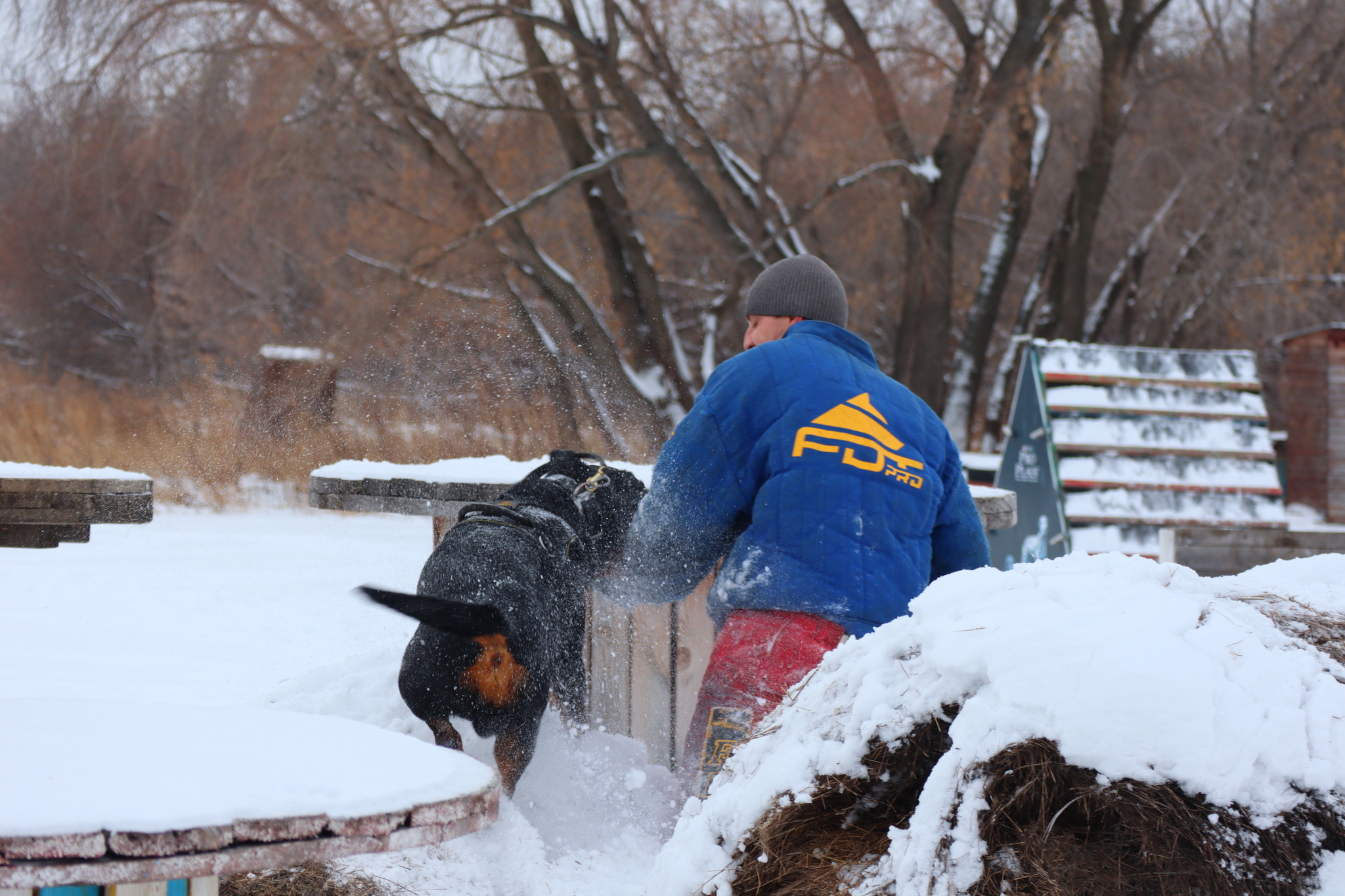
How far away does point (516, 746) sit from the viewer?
2.97 metres

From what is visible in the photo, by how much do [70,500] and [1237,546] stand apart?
6017 millimetres

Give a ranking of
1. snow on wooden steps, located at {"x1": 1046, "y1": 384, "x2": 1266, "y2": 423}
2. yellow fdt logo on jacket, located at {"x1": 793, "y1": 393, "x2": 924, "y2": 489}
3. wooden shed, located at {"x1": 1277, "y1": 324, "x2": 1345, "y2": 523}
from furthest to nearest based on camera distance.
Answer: wooden shed, located at {"x1": 1277, "y1": 324, "x2": 1345, "y2": 523}
snow on wooden steps, located at {"x1": 1046, "y1": 384, "x2": 1266, "y2": 423}
yellow fdt logo on jacket, located at {"x1": 793, "y1": 393, "x2": 924, "y2": 489}

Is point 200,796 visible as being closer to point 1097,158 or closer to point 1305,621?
point 1305,621

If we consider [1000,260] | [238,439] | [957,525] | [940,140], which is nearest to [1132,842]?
[957,525]

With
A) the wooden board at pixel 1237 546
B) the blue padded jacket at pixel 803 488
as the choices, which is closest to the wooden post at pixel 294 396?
the wooden board at pixel 1237 546

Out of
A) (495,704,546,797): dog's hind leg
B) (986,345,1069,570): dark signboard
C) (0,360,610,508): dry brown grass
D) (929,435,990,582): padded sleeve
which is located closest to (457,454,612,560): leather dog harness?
(495,704,546,797): dog's hind leg

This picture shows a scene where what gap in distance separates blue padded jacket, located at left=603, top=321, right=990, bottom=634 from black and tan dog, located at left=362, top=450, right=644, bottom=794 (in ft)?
1.26

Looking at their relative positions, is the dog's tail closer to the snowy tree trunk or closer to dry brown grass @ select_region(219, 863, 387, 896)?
dry brown grass @ select_region(219, 863, 387, 896)

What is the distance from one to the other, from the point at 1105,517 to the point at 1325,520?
5.08 m

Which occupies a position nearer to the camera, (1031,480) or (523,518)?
(523,518)

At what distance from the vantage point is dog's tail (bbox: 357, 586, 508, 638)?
242cm

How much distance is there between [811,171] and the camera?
13406mm

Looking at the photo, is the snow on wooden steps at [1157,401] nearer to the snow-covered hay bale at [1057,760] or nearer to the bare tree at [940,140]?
the bare tree at [940,140]

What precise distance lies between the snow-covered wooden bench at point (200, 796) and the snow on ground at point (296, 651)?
1.33 ft
